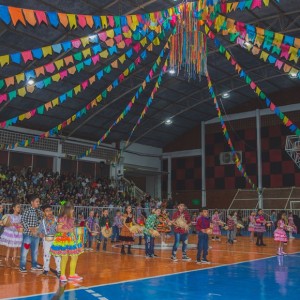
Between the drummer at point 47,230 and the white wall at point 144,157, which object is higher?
the white wall at point 144,157

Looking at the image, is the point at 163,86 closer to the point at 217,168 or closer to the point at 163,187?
the point at 217,168

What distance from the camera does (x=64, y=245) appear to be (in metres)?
7.56

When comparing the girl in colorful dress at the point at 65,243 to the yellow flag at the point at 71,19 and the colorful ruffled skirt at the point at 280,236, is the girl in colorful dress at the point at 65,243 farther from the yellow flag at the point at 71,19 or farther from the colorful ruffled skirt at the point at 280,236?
the colorful ruffled skirt at the point at 280,236

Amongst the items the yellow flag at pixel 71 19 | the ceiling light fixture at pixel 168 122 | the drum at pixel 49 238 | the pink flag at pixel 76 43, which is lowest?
the drum at pixel 49 238

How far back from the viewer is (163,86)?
25.5m

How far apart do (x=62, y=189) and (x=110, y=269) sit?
52.9 ft

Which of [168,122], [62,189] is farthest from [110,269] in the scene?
[168,122]

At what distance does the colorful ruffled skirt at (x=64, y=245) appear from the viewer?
297 inches

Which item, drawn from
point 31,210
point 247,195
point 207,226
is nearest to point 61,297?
point 31,210

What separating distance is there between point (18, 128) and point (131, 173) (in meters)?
12.9

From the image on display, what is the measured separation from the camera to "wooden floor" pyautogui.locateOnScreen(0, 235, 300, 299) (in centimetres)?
727

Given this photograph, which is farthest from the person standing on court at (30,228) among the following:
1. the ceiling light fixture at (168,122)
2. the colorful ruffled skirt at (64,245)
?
the ceiling light fixture at (168,122)

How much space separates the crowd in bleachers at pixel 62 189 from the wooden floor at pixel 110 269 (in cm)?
922

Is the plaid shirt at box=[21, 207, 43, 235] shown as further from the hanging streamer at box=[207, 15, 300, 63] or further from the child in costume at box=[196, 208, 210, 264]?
the hanging streamer at box=[207, 15, 300, 63]
